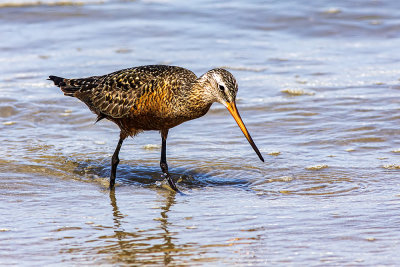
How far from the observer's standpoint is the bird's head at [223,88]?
6.76 m

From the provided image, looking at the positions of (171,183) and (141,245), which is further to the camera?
(171,183)

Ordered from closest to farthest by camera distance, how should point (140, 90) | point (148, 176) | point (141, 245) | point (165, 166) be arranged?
1. point (141, 245)
2. point (140, 90)
3. point (165, 166)
4. point (148, 176)

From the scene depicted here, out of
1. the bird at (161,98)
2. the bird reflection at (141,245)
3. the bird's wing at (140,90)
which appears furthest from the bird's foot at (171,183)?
the bird reflection at (141,245)

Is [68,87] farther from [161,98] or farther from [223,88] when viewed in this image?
[223,88]

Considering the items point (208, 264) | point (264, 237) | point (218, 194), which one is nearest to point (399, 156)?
point (218, 194)

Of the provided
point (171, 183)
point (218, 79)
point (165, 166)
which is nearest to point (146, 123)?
point (165, 166)

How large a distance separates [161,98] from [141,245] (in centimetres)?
190

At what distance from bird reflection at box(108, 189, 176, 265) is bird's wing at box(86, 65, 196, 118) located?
50.2 inches

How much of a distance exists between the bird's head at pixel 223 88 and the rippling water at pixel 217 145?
2.87ft

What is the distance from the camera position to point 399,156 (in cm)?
799

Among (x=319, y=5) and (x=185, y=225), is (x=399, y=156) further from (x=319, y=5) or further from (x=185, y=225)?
(x=319, y=5)

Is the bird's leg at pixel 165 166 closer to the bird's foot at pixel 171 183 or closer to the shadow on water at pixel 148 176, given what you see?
the bird's foot at pixel 171 183

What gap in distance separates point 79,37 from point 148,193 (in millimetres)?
7149

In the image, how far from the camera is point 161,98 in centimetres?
717
